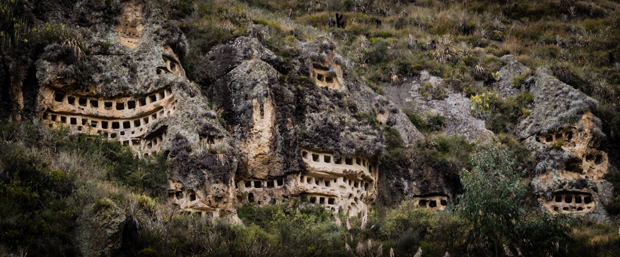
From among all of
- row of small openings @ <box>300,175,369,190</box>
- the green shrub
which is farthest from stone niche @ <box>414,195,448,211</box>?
the green shrub

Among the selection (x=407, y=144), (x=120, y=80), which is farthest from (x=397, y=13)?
(x=120, y=80)

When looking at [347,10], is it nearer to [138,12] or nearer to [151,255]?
[138,12]

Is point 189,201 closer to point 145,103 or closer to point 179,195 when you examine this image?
point 179,195

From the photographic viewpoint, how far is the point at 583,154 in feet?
109

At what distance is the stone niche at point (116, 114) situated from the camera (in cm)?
2694

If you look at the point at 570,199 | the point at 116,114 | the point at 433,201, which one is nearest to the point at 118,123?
the point at 116,114

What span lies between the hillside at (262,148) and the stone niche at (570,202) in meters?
0.09

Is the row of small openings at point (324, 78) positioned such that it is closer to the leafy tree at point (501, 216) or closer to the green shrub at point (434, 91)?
the green shrub at point (434, 91)

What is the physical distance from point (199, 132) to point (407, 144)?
14706mm

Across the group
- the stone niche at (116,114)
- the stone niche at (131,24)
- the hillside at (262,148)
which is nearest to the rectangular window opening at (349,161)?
the hillside at (262,148)

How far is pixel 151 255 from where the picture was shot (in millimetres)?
17516

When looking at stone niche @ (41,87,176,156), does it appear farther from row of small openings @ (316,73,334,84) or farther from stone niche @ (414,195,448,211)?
stone niche @ (414,195,448,211)

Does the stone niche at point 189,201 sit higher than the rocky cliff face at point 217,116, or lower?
lower

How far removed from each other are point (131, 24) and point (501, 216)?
22.8 meters
